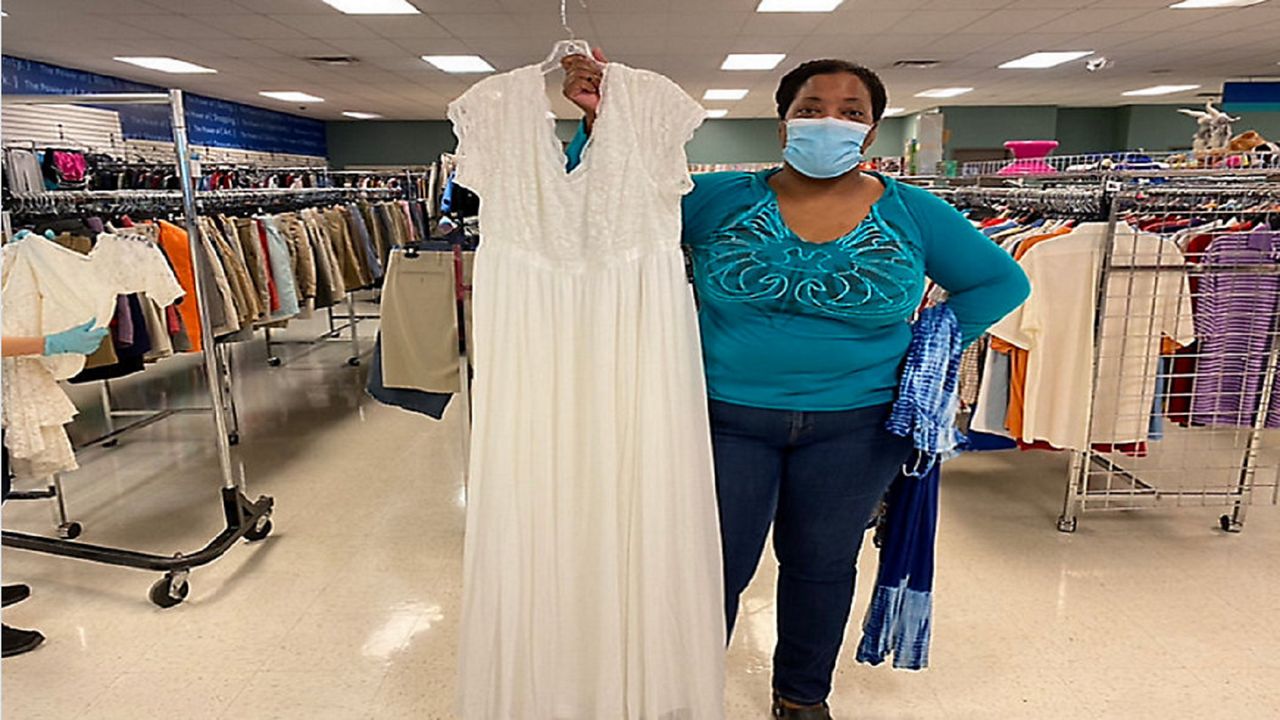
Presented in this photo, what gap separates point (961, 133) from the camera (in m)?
14.7

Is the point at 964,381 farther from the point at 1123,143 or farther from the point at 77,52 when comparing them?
the point at 1123,143

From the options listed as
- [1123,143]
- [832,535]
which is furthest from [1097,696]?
[1123,143]

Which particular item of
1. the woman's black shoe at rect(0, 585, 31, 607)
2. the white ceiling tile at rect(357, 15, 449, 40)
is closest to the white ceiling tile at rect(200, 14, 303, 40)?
the white ceiling tile at rect(357, 15, 449, 40)

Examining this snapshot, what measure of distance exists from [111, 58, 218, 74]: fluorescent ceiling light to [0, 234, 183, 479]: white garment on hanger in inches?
301

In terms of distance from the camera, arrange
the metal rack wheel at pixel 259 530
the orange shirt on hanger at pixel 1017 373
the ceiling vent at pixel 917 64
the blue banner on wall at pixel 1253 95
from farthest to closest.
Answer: the blue banner on wall at pixel 1253 95 → the ceiling vent at pixel 917 64 → the metal rack wheel at pixel 259 530 → the orange shirt on hanger at pixel 1017 373

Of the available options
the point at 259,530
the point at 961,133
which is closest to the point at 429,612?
the point at 259,530

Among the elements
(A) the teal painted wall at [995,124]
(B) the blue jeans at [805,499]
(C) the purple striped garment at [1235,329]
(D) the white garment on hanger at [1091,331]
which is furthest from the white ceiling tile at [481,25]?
(A) the teal painted wall at [995,124]

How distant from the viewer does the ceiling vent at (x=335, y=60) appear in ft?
28.4

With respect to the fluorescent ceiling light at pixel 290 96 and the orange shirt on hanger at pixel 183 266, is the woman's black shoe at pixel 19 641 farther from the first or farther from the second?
the fluorescent ceiling light at pixel 290 96

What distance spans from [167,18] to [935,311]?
7303mm

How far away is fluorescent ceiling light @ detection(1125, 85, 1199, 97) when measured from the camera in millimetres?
11922

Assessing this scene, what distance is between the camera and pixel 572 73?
158 cm

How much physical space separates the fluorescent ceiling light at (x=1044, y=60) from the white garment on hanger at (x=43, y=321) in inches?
373

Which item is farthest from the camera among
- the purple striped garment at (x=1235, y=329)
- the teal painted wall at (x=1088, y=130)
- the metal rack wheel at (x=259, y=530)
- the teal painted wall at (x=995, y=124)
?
the teal painted wall at (x=1088, y=130)
